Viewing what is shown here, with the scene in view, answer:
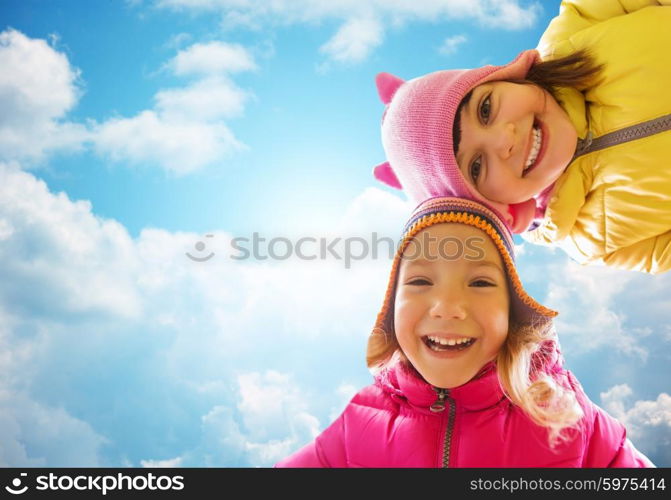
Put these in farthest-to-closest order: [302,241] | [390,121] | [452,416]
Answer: [302,241]
[390,121]
[452,416]

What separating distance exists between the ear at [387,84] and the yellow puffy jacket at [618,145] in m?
0.41

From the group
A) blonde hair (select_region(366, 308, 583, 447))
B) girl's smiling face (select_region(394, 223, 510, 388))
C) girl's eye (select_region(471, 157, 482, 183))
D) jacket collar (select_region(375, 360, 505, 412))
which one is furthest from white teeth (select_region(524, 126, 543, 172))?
jacket collar (select_region(375, 360, 505, 412))

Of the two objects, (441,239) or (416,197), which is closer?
(441,239)

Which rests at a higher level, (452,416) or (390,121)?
(390,121)

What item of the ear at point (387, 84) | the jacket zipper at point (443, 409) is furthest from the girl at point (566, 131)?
the jacket zipper at point (443, 409)

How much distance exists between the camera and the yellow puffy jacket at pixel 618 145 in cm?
142

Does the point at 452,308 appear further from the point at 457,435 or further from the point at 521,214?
the point at 521,214

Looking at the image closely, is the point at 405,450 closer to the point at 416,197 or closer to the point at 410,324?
the point at 410,324

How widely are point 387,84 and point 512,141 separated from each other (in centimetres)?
48

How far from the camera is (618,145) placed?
4.80 ft
